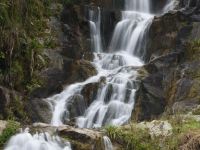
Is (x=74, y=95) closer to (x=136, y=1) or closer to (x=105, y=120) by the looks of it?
(x=105, y=120)

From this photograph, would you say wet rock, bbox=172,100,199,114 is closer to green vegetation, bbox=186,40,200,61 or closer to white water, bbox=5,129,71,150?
green vegetation, bbox=186,40,200,61

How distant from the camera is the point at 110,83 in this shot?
1655 centimetres

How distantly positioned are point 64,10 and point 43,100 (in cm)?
668

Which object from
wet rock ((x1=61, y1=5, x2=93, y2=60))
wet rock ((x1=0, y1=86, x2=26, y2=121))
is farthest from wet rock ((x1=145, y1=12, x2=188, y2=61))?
wet rock ((x1=0, y1=86, x2=26, y2=121))

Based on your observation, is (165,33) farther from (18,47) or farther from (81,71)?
(18,47)

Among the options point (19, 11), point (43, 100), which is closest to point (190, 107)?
point (43, 100)

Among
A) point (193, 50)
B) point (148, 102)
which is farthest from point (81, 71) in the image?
point (193, 50)

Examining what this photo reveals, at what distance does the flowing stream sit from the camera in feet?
34.8

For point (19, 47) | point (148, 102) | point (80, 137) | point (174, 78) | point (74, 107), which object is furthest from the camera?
point (74, 107)

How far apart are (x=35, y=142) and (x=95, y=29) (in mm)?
11754

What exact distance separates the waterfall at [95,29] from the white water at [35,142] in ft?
35.0

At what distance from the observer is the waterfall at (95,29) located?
21.1 meters

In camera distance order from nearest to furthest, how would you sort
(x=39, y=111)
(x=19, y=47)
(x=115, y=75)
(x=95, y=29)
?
1. (x=39, y=111)
2. (x=19, y=47)
3. (x=115, y=75)
4. (x=95, y=29)

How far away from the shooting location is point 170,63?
1683 cm
